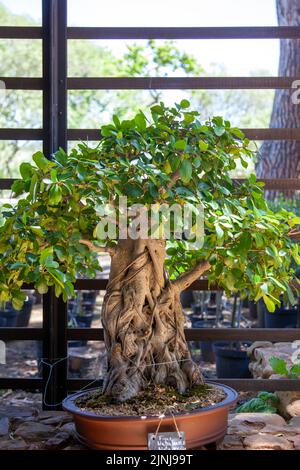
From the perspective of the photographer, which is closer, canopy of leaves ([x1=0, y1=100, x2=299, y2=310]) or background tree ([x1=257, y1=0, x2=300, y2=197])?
canopy of leaves ([x1=0, y1=100, x2=299, y2=310])

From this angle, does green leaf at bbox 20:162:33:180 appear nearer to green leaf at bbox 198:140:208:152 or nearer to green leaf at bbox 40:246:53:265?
green leaf at bbox 40:246:53:265

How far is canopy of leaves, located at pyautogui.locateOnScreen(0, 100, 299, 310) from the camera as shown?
2020 mm

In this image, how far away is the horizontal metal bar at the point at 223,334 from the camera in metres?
2.89

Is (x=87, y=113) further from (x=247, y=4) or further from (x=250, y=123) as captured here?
(x=250, y=123)

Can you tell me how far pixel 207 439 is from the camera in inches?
83.4

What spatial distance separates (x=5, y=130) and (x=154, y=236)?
113 cm

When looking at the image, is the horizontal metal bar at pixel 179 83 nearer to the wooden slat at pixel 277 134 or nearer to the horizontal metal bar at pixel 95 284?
the wooden slat at pixel 277 134

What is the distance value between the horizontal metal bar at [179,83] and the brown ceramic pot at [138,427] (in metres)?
1.52

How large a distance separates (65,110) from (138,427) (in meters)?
1.58

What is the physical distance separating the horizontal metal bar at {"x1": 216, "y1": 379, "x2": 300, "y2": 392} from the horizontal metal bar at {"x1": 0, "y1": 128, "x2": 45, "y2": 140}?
1445 millimetres

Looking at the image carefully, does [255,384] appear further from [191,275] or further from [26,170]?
[26,170]

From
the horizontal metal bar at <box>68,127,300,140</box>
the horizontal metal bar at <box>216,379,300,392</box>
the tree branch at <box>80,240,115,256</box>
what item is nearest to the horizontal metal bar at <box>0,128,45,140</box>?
the horizontal metal bar at <box>68,127,300,140</box>

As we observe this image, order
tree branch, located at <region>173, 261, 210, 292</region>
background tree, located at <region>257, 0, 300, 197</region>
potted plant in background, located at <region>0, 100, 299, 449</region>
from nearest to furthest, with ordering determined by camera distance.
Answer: potted plant in background, located at <region>0, 100, 299, 449</region> → tree branch, located at <region>173, 261, 210, 292</region> → background tree, located at <region>257, 0, 300, 197</region>
